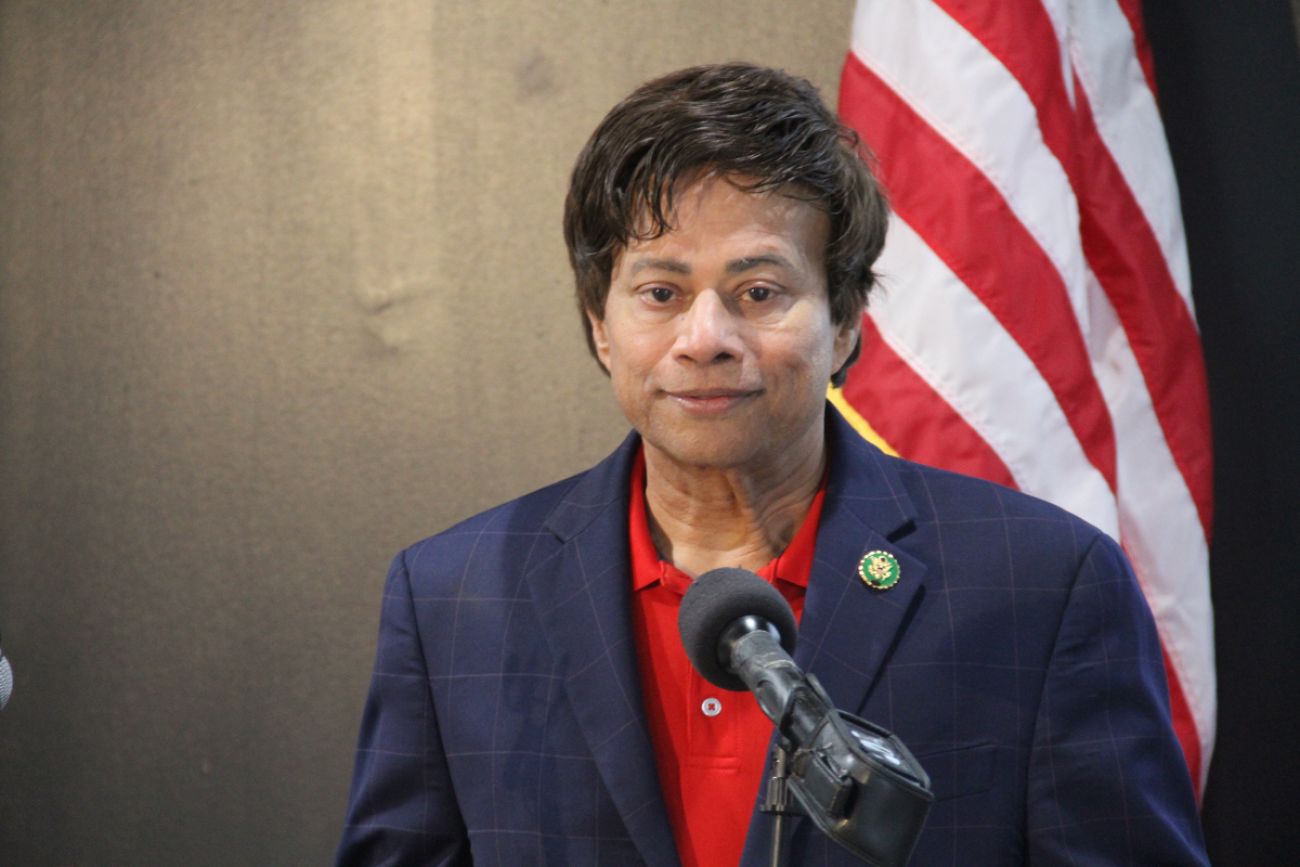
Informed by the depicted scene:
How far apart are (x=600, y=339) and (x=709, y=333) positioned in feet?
0.85

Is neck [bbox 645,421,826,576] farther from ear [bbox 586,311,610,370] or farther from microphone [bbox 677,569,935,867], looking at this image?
microphone [bbox 677,569,935,867]

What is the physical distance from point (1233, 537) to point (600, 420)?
3.71 feet

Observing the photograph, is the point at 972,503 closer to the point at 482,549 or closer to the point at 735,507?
the point at 735,507

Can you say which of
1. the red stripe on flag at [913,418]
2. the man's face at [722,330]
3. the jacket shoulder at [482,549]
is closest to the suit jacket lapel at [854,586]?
the man's face at [722,330]

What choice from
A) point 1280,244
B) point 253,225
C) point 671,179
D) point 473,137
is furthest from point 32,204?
point 1280,244

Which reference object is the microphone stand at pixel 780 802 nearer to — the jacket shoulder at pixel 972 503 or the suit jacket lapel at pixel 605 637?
the suit jacket lapel at pixel 605 637

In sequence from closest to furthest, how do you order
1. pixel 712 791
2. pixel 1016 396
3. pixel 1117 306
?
1. pixel 712 791
2. pixel 1016 396
3. pixel 1117 306

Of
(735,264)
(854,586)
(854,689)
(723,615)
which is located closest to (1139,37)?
(735,264)

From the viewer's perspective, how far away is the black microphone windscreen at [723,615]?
0.88 meters

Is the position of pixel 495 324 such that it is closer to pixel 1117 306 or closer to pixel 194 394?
pixel 194 394

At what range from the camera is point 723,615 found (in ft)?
2.89

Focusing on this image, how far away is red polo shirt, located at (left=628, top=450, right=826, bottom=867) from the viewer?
4.46 ft

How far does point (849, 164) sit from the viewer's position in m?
1.52

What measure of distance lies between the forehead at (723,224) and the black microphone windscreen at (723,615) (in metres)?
0.58
